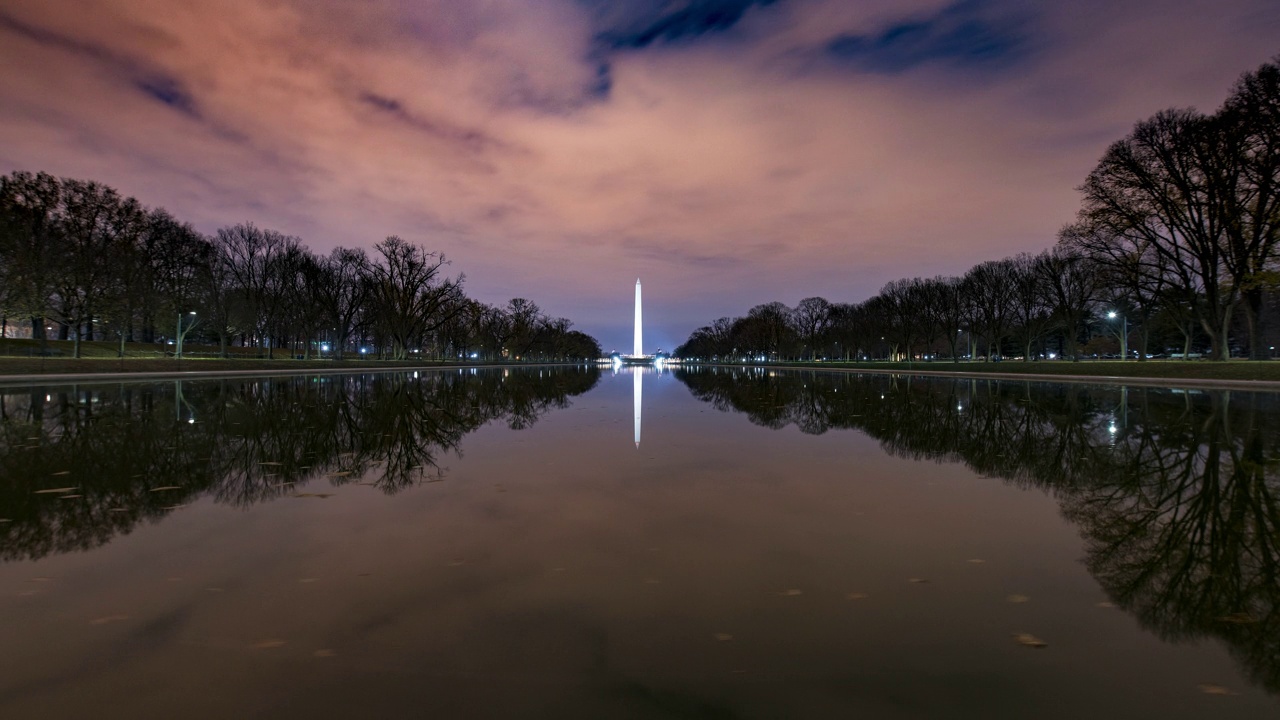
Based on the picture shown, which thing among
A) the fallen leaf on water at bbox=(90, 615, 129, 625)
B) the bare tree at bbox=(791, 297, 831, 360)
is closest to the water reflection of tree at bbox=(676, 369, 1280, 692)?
the fallen leaf on water at bbox=(90, 615, 129, 625)

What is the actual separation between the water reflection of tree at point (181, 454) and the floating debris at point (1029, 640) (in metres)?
7.97

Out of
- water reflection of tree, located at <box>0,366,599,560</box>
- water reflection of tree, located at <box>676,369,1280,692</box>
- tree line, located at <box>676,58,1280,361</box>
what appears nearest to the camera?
water reflection of tree, located at <box>676,369,1280,692</box>

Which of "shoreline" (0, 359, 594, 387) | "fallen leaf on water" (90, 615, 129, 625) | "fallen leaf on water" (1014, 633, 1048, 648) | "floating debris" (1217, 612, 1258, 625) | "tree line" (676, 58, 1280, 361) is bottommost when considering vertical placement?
A: "fallen leaf on water" (1014, 633, 1048, 648)

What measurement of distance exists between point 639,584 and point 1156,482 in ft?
28.6

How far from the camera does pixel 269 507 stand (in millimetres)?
7555

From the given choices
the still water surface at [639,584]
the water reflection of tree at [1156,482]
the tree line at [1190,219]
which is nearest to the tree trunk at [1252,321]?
the tree line at [1190,219]

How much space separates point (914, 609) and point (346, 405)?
21483 mm

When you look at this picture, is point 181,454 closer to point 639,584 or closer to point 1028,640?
point 639,584

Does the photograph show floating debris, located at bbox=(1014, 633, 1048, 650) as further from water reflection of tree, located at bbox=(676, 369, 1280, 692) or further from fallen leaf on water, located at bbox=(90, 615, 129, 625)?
fallen leaf on water, located at bbox=(90, 615, 129, 625)

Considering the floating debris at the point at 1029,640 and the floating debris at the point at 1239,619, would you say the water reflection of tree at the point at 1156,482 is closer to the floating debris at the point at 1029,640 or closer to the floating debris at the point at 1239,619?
the floating debris at the point at 1239,619

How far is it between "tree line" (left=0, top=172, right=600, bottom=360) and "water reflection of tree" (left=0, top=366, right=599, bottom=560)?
102 feet

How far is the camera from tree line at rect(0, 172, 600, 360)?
4309 cm

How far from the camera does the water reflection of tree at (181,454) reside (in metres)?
7.13

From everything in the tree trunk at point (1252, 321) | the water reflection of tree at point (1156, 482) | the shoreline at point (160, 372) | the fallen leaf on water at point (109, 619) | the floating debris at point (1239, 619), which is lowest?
the floating debris at point (1239, 619)
